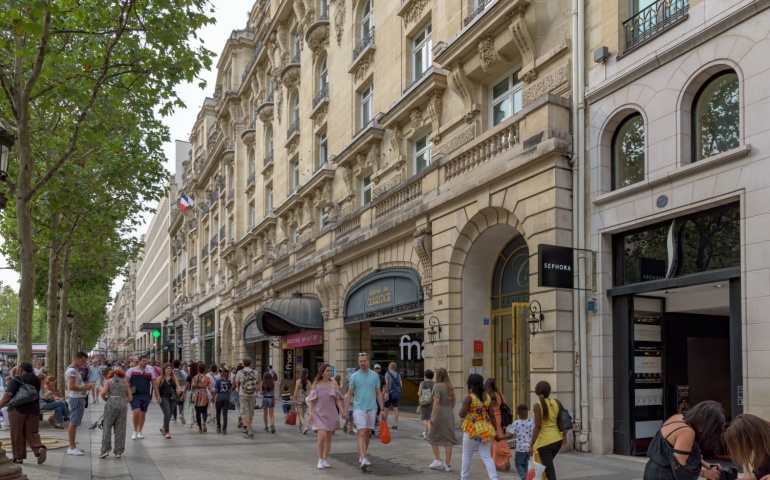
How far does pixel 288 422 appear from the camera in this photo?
18281 mm

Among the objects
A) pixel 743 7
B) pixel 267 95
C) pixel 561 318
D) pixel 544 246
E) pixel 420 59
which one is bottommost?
pixel 561 318

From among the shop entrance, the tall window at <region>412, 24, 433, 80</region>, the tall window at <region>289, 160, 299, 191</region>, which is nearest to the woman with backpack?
the shop entrance

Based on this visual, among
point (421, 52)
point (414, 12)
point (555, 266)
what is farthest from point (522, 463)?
point (414, 12)

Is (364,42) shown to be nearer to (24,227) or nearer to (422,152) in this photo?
Answer: (422,152)

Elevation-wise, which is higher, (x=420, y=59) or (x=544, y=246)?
(x=420, y=59)

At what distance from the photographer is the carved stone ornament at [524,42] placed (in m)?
14.1

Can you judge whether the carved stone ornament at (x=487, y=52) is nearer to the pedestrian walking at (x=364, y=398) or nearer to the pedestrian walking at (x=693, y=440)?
the pedestrian walking at (x=364, y=398)

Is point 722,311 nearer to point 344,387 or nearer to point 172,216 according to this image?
point 344,387

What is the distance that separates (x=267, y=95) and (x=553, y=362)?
27553 mm

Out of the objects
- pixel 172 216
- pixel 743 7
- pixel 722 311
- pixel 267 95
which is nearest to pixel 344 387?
pixel 722 311

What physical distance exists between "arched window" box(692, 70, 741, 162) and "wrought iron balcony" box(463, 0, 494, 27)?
5.93m

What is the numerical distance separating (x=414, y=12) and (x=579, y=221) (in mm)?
9548

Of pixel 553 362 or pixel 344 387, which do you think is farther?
pixel 344 387

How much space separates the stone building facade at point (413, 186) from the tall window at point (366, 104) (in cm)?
7
